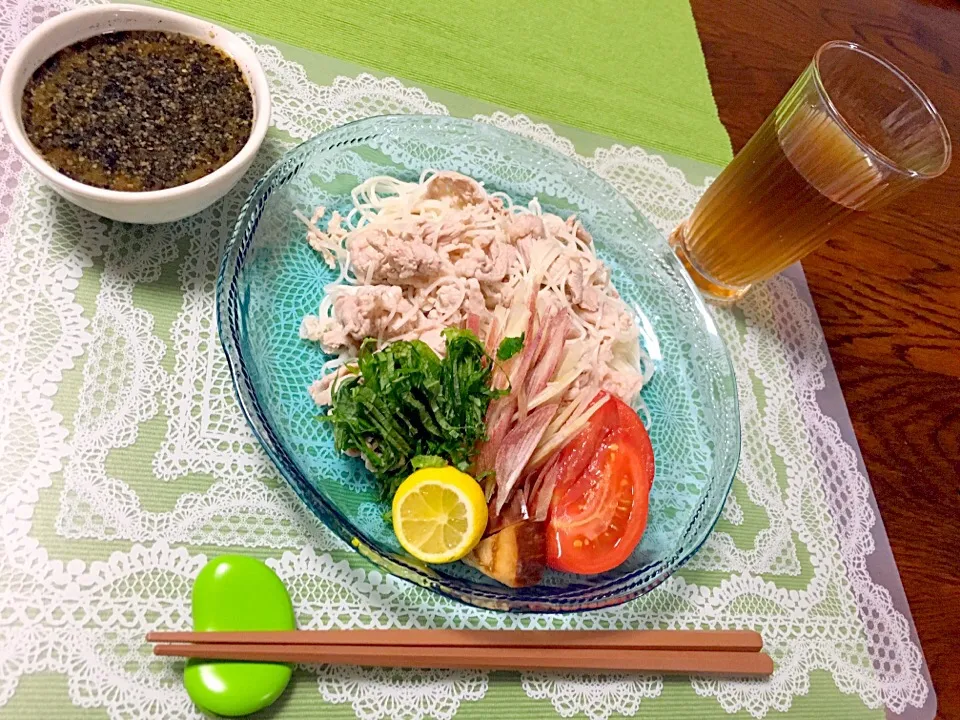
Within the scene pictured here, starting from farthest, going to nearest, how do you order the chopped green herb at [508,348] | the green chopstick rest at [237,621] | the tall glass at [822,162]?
1. the tall glass at [822,162]
2. the chopped green herb at [508,348]
3. the green chopstick rest at [237,621]

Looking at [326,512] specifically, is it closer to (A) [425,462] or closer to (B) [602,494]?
(A) [425,462]

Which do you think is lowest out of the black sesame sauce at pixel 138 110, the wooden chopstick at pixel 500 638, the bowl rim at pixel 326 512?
the wooden chopstick at pixel 500 638

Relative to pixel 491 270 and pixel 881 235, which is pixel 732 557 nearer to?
pixel 491 270

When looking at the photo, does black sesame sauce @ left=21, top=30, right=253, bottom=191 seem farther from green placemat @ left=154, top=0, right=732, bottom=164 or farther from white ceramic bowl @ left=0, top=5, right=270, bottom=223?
green placemat @ left=154, top=0, right=732, bottom=164

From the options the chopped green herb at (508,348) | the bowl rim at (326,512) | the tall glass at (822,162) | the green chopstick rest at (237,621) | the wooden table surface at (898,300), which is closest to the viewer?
the green chopstick rest at (237,621)

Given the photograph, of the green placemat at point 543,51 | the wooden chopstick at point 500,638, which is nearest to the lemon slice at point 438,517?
the wooden chopstick at point 500,638

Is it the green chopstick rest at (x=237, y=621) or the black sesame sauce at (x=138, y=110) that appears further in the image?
the black sesame sauce at (x=138, y=110)

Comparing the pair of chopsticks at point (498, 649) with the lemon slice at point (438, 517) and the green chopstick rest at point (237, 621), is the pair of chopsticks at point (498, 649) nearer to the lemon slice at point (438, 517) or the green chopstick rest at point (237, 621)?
the green chopstick rest at point (237, 621)

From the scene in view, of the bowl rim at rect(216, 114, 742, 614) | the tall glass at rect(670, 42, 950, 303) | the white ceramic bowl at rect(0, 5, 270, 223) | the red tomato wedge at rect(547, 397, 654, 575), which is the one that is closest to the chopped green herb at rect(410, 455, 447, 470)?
the bowl rim at rect(216, 114, 742, 614)
